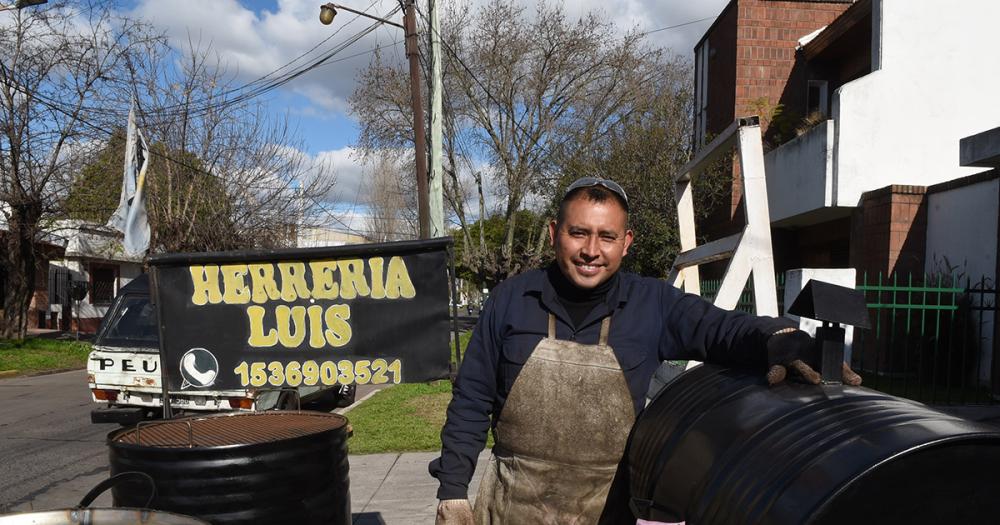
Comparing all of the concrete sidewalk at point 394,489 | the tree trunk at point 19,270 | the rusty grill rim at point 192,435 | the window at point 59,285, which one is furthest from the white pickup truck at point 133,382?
the window at point 59,285

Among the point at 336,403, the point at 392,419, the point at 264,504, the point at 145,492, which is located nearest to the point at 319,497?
the point at 264,504

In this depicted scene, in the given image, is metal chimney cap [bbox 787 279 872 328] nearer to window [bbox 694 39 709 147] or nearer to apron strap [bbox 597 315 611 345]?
apron strap [bbox 597 315 611 345]

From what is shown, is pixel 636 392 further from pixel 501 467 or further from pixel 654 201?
pixel 654 201

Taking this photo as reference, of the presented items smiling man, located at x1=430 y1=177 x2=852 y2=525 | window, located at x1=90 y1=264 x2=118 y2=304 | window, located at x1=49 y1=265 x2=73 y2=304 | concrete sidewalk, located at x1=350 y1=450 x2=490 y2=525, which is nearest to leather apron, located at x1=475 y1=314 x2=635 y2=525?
smiling man, located at x1=430 y1=177 x2=852 y2=525

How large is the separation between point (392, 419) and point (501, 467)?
7.57 meters

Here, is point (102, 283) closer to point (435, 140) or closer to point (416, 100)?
point (416, 100)

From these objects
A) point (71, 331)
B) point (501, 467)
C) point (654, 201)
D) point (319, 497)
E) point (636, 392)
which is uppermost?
point (654, 201)

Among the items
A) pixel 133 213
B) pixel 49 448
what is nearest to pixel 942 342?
pixel 49 448

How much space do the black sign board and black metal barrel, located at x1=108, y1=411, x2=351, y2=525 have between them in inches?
53.5

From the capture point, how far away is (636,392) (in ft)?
8.50

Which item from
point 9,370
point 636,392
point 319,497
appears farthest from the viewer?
point 9,370

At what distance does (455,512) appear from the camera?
2.55 metres

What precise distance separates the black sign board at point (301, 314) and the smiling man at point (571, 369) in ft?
7.08

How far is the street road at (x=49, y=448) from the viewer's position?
6961 millimetres
